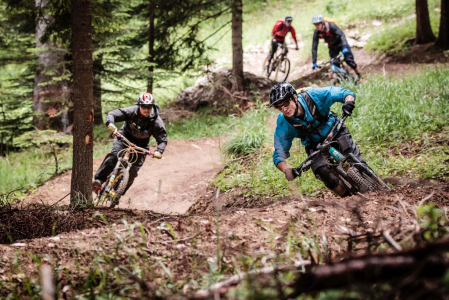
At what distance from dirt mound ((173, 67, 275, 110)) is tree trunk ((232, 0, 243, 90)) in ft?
0.85

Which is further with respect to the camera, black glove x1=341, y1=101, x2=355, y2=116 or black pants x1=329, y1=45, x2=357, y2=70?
black pants x1=329, y1=45, x2=357, y2=70

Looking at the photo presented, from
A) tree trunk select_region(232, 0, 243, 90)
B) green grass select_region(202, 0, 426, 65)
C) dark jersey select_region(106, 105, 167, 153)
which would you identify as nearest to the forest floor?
dark jersey select_region(106, 105, 167, 153)

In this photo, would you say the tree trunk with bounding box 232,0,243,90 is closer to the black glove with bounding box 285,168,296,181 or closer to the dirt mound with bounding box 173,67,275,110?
the dirt mound with bounding box 173,67,275,110

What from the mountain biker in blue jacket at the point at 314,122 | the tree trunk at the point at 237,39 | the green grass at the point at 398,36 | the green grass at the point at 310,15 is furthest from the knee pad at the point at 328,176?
the green grass at the point at 398,36

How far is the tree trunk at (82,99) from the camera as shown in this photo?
5.22 m

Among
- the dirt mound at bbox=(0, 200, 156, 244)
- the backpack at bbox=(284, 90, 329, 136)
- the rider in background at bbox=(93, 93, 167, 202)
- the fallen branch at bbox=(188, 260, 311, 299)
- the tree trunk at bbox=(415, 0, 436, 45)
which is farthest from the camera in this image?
the tree trunk at bbox=(415, 0, 436, 45)

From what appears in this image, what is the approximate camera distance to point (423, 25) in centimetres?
1591

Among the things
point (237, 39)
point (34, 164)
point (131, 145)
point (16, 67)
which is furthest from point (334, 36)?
point (16, 67)

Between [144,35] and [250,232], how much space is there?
1410 centimetres

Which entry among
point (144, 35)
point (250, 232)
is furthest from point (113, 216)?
point (144, 35)

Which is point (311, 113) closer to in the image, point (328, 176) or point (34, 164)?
point (328, 176)

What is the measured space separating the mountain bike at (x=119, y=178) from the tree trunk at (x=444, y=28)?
43.0 feet

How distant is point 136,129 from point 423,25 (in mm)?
13425

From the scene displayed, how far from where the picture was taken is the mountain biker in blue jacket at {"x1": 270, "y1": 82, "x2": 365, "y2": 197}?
5398mm
